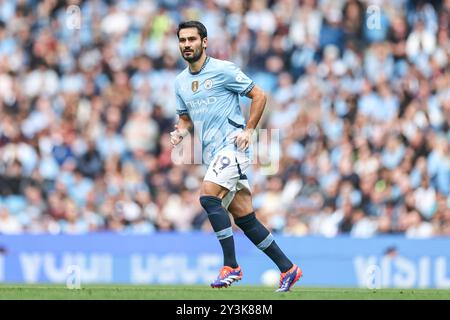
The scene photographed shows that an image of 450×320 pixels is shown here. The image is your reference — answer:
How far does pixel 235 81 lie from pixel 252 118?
43 cm

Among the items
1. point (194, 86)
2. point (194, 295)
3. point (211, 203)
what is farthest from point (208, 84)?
point (194, 295)

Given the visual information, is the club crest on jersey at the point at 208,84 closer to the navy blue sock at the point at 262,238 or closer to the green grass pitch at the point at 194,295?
the navy blue sock at the point at 262,238

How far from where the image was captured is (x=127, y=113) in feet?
74.0

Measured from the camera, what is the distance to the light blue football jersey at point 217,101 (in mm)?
12180

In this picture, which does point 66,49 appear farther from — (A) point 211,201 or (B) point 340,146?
(A) point 211,201

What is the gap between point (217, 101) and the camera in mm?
12180

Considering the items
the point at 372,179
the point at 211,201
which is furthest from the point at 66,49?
the point at 211,201

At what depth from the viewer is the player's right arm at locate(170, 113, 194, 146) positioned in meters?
12.4

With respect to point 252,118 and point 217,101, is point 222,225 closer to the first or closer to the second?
point 252,118

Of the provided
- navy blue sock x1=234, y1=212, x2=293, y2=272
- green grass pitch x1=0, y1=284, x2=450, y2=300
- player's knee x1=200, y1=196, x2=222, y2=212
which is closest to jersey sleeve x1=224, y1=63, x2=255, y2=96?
player's knee x1=200, y1=196, x2=222, y2=212

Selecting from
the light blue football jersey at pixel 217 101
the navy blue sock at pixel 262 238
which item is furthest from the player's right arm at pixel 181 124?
the navy blue sock at pixel 262 238

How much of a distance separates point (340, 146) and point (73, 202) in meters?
4.83

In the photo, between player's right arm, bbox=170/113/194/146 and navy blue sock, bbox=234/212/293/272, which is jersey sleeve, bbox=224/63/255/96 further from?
navy blue sock, bbox=234/212/293/272

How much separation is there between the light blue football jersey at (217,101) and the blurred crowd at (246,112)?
8174 millimetres
